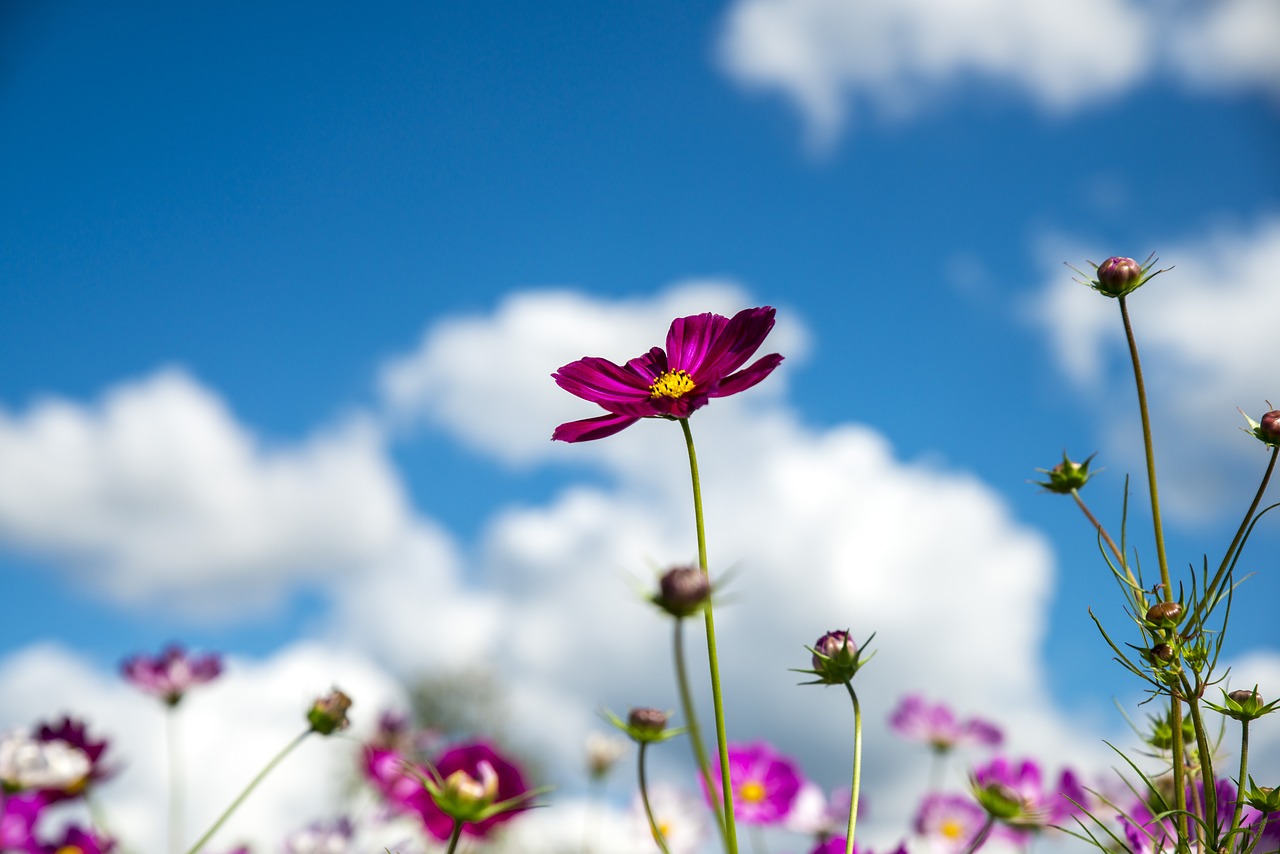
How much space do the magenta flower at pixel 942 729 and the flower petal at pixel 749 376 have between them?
199cm

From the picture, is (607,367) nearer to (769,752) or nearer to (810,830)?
(769,752)

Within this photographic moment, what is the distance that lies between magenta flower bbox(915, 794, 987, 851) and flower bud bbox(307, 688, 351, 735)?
145cm

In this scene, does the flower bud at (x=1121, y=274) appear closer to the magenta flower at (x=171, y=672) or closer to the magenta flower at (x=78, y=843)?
the magenta flower at (x=78, y=843)

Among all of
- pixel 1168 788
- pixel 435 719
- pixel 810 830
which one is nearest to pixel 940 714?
pixel 810 830

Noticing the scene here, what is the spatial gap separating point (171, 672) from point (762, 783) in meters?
1.42

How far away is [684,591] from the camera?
607 mm

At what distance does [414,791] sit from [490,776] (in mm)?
631

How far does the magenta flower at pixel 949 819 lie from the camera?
7.07ft

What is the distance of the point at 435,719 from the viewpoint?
1525 centimetres

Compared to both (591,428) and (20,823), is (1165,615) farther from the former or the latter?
(20,823)

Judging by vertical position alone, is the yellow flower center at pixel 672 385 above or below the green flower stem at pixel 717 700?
above

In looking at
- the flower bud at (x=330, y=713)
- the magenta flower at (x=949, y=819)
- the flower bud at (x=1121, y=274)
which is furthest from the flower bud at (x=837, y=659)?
the magenta flower at (x=949, y=819)

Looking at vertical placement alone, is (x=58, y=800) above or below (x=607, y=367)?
below

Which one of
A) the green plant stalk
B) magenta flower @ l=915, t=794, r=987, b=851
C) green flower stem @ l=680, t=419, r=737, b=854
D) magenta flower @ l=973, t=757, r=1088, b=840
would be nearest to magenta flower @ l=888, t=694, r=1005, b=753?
magenta flower @ l=915, t=794, r=987, b=851
